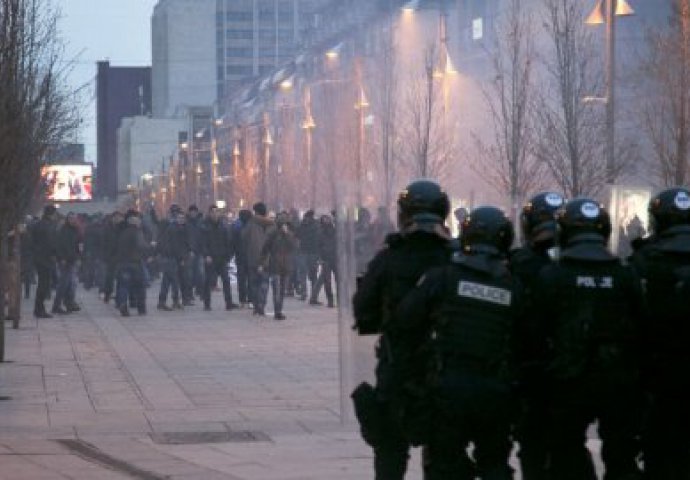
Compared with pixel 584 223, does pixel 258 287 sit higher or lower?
lower

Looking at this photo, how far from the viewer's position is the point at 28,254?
121ft

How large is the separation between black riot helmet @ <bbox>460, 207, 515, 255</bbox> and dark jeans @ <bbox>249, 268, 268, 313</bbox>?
22175 millimetres

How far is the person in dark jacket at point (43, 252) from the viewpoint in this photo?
31.7 m

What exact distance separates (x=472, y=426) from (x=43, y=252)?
958 inches

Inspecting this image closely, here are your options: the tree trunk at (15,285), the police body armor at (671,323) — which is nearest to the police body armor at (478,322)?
the police body armor at (671,323)

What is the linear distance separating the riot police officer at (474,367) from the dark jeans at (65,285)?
2406cm

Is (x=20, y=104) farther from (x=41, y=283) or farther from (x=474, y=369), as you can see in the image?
(x=474, y=369)

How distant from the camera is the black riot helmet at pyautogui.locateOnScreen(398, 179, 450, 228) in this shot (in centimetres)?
945

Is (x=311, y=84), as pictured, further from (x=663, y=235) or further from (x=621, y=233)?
(x=663, y=235)

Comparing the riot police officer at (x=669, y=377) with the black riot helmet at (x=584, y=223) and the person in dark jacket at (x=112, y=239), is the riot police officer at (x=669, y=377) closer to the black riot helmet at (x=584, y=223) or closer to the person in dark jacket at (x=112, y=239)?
the black riot helmet at (x=584, y=223)

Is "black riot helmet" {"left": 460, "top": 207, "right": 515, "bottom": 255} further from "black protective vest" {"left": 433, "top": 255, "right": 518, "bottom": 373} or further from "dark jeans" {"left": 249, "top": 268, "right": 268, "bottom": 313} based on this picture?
"dark jeans" {"left": 249, "top": 268, "right": 268, "bottom": 313}

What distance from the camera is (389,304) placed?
9445 millimetres

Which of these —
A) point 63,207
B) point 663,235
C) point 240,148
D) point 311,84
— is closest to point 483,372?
point 663,235

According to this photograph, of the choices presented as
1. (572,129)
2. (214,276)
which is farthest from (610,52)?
(214,276)
